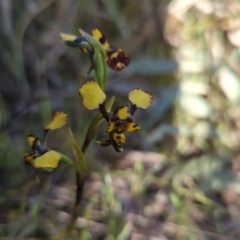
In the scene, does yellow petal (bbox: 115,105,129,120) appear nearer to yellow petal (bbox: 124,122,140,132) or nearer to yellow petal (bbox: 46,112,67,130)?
yellow petal (bbox: 124,122,140,132)

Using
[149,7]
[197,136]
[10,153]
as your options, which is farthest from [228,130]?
[10,153]

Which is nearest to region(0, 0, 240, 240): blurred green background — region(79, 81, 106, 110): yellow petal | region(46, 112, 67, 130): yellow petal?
region(46, 112, 67, 130): yellow petal

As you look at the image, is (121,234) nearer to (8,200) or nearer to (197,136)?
(8,200)

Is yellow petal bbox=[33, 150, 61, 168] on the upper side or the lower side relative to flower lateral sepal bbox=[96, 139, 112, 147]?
lower

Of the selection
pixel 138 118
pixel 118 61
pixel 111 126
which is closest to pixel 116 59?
pixel 118 61

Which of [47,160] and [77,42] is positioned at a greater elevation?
[77,42]

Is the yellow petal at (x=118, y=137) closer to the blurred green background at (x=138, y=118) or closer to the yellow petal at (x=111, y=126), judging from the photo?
the yellow petal at (x=111, y=126)

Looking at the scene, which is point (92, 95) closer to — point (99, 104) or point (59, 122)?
point (99, 104)
